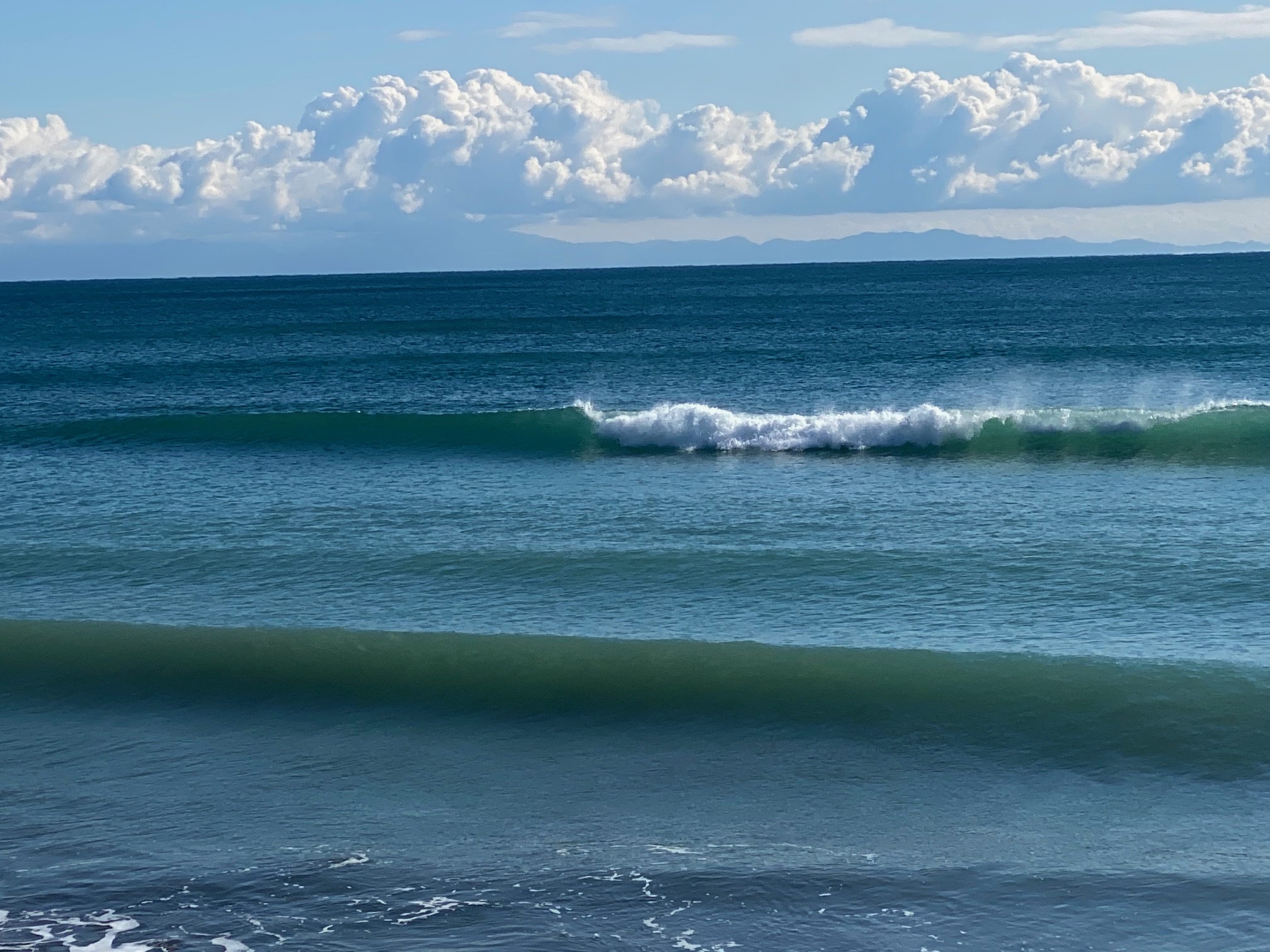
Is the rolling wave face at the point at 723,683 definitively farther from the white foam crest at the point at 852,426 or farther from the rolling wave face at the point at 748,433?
the white foam crest at the point at 852,426

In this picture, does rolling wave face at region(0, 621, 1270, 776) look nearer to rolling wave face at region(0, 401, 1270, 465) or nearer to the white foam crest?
rolling wave face at region(0, 401, 1270, 465)

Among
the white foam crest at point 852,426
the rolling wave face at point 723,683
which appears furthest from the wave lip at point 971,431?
the rolling wave face at point 723,683

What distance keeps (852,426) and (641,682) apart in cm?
1579

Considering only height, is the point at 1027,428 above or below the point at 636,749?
above

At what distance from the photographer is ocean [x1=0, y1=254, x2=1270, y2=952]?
9.89 metres

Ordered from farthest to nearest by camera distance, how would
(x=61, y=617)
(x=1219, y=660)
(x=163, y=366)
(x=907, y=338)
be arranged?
(x=907, y=338), (x=163, y=366), (x=61, y=617), (x=1219, y=660)

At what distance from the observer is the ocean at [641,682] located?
989cm

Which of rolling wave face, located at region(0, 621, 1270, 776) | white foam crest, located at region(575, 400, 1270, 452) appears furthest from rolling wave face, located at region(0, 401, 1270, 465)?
rolling wave face, located at region(0, 621, 1270, 776)

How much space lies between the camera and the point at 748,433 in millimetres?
29531

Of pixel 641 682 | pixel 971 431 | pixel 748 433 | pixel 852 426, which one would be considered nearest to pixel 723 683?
pixel 641 682

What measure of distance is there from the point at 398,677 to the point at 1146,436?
1944 cm

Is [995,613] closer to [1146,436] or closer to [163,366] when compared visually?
[1146,436]

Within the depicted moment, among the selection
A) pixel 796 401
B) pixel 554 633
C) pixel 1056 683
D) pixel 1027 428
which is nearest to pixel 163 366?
pixel 796 401

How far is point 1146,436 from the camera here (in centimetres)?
2866
